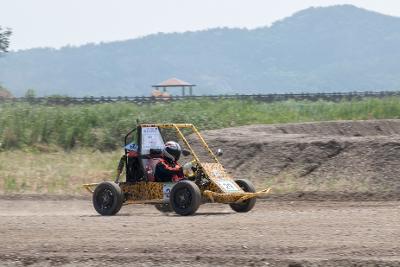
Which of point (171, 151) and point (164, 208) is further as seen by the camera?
point (164, 208)

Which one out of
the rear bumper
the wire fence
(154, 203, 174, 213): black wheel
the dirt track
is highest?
the wire fence

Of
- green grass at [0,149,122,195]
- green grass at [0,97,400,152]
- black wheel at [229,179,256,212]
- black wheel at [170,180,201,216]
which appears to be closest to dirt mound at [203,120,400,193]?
green grass at [0,149,122,195]

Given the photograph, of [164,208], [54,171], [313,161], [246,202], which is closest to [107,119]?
[54,171]

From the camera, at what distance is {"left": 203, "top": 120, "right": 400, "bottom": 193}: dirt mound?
77.2ft

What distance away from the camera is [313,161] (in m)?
25.2

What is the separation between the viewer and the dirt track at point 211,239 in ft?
40.5

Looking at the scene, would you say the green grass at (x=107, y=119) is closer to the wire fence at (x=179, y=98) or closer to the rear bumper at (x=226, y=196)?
the wire fence at (x=179, y=98)

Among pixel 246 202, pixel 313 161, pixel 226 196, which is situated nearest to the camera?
pixel 226 196

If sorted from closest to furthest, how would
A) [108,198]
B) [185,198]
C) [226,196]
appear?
[185,198], [226,196], [108,198]

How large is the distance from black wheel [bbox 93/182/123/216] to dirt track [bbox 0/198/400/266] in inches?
30.1

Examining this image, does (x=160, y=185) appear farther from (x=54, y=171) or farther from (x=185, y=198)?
(x=54, y=171)

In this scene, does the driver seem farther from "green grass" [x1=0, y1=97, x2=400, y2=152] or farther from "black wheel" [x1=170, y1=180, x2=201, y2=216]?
"green grass" [x1=0, y1=97, x2=400, y2=152]

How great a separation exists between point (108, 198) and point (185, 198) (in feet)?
5.66

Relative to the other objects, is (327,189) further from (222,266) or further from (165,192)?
(222,266)
